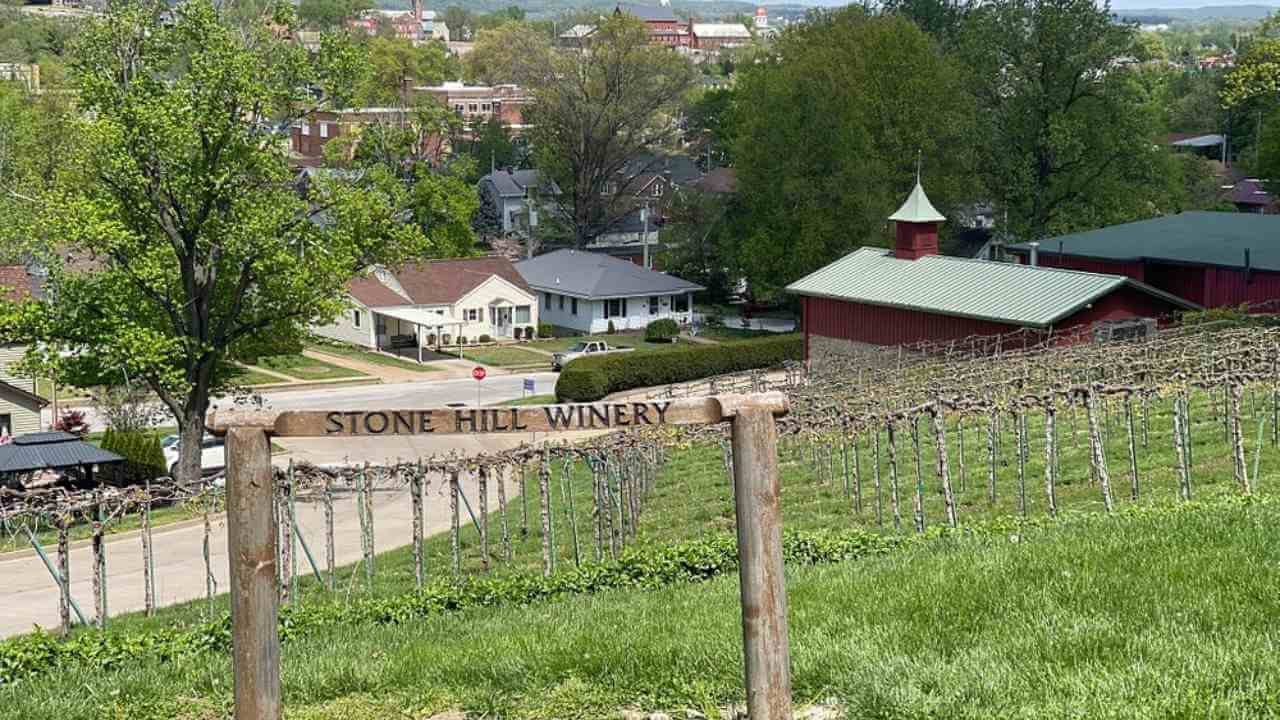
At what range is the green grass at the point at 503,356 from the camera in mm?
68969

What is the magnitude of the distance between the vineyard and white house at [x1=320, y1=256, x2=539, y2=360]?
100 ft

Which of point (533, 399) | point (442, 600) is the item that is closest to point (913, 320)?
point (533, 399)

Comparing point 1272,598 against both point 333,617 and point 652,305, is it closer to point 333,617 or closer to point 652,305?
point 333,617

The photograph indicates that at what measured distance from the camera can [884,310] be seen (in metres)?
55.2

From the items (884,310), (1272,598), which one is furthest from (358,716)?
(884,310)

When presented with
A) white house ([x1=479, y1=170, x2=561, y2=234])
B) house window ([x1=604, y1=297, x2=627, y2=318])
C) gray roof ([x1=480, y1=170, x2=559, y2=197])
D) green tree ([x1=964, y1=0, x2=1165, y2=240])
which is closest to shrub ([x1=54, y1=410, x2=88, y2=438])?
house window ([x1=604, y1=297, x2=627, y2=318])

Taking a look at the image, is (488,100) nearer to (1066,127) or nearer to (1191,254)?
(1066,127)

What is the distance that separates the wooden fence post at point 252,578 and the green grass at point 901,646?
1.46 meters

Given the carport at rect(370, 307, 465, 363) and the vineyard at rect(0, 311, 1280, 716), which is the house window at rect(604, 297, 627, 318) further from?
the vineyard at rect(0, 311, 1280, 716)

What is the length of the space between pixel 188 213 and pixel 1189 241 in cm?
3468

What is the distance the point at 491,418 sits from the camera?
9.90 meters

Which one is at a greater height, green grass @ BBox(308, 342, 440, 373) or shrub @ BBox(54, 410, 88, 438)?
shrub @ BBox(54, 410, 88, 438)

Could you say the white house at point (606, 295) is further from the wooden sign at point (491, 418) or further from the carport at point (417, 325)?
the wooden sign at point (491, 418)

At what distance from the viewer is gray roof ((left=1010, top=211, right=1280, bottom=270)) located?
53375 mm
